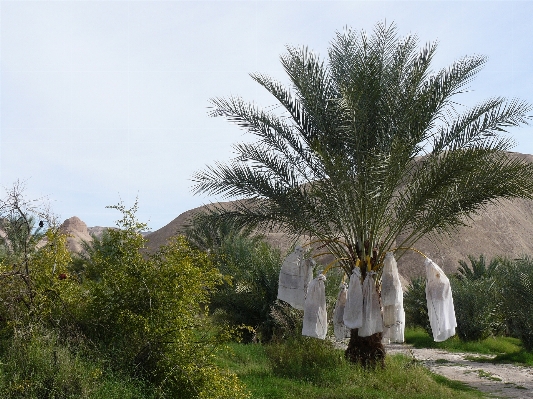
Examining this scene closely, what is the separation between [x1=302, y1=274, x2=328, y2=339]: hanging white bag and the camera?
35.0 feet

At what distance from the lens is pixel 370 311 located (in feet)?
33.9

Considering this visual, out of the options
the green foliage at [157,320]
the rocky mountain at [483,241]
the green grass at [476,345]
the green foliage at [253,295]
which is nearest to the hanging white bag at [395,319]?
the green foliage at [157,320]

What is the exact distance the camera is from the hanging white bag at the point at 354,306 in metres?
10.2

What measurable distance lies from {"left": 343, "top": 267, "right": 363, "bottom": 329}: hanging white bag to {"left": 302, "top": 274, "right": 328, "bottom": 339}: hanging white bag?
53cm

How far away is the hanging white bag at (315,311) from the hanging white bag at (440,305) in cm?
186

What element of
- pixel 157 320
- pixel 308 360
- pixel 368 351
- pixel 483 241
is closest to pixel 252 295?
pixel 308 360

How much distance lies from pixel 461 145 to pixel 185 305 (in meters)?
5.67

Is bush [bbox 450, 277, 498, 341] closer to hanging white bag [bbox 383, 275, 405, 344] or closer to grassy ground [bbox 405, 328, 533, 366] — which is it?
grassy ground [bbox 405, 328, 533, 366]

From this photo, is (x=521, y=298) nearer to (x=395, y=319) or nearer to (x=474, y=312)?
(x=474, y=312)

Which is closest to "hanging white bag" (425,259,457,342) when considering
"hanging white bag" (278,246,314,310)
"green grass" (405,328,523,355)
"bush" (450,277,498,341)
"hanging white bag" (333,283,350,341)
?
"hanging white bag" (333,283,350,341)

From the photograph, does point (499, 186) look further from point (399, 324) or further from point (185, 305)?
point (185, 305)

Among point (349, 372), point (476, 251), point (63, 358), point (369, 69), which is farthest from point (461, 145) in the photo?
point (476, 251)

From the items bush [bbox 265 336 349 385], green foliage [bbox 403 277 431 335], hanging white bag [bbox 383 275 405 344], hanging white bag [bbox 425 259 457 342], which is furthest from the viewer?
green foliage [bbox 403 277 431 335]

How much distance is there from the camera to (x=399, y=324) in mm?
10531
